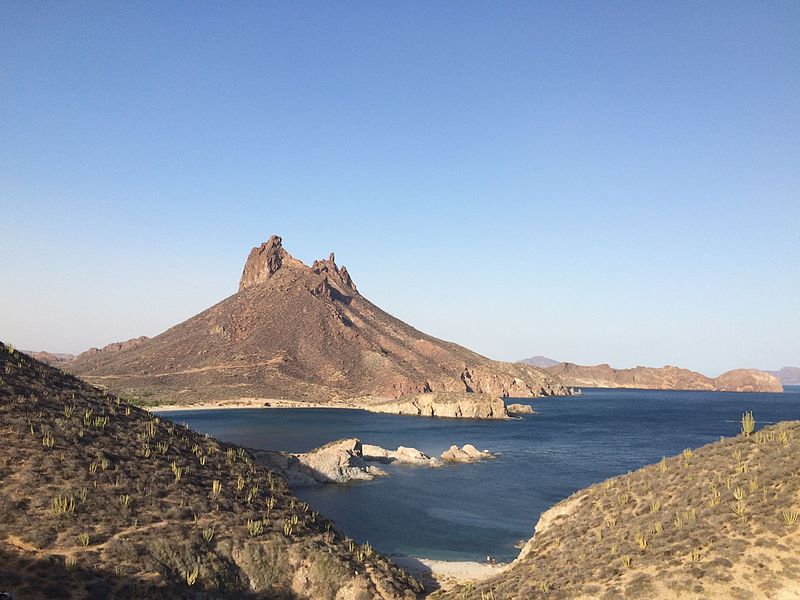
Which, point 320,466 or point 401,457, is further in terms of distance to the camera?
point 401,457

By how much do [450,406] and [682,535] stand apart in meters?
121

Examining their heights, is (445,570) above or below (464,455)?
above

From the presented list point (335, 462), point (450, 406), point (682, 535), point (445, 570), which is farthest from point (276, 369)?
point (682, 535)

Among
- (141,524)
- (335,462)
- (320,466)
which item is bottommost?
(320,466)

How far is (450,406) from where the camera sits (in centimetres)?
13912

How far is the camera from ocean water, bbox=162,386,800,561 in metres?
39.8

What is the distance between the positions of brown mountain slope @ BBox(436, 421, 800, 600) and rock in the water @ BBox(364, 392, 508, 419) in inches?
4202

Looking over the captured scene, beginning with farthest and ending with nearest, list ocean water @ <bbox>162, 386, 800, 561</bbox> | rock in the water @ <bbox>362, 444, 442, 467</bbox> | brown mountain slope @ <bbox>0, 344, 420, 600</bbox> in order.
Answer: rock in the water @ <bbox>362, 444, 442, 467</bbox>, ocean water @ <bbox>162, 386, 800, 561</bbox>, brown mountain slope @ <bbox>0, 344, 420, 600</bbox>

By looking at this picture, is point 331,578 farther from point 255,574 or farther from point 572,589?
point 572,589

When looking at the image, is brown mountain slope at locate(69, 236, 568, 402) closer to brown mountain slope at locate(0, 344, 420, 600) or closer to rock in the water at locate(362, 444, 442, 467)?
rock in the water at locate(362, 444, 442, 467)

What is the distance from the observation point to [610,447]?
275ft

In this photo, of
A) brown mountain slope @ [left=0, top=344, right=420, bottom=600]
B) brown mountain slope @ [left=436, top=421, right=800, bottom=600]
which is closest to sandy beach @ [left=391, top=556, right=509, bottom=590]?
brown mountain slope @ [left=0, top=344, right=420, bottom=600]

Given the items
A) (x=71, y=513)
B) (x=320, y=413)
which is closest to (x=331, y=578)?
(x=71, y=513)

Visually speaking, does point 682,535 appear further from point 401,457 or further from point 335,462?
point 401,457
